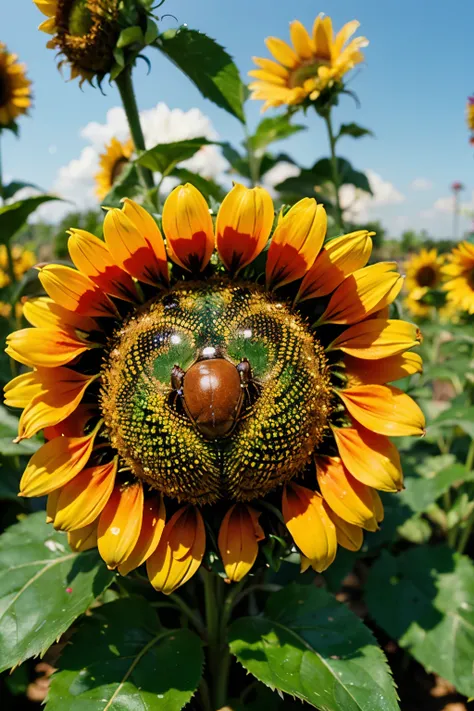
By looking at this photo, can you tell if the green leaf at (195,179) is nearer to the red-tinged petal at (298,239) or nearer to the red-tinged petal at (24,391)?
the red-tinged petal at (298,239)

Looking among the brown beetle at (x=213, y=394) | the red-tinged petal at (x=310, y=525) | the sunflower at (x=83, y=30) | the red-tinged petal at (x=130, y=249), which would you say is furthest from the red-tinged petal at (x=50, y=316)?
the sunflower at (x=83, y=30)

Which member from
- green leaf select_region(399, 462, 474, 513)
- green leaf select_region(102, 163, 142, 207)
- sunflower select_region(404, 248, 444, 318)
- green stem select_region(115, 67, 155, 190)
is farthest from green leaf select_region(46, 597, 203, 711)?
sunflower select_region(404, 248, 444, 318)

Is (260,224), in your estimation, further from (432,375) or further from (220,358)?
(432,375)

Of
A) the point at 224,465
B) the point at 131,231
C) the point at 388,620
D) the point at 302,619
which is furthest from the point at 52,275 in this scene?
the point at 388,620

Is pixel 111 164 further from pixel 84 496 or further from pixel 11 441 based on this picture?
pixel 84 496

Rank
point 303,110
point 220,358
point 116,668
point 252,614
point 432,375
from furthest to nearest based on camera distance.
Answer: point 432,375 < point 303,110 < point 252,614 < point 116,668 < point 220,358

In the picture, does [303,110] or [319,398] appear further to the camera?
[303,110]
